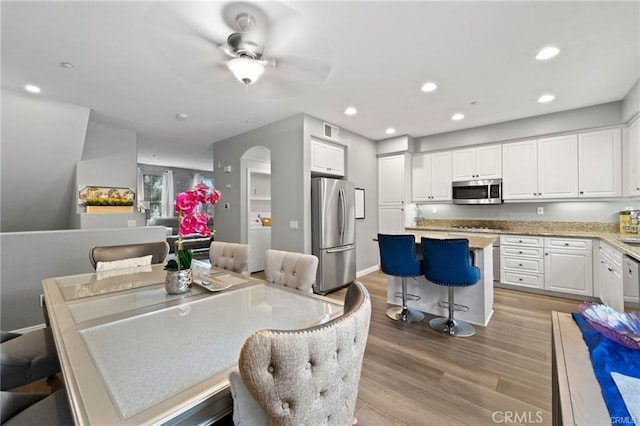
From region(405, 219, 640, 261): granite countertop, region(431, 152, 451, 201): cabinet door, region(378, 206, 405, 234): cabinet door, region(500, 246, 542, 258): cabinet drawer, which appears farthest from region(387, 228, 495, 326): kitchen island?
region(431, 152, 451, 201): cabinet door

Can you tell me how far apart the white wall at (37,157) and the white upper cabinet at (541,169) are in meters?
6.35

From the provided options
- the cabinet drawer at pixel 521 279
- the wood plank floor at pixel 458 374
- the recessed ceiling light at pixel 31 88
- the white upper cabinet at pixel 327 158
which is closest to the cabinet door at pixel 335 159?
the white upper cabinet at pixel 327 158

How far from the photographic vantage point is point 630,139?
3.31 m

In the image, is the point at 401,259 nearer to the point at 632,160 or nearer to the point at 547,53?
the point at 547,53

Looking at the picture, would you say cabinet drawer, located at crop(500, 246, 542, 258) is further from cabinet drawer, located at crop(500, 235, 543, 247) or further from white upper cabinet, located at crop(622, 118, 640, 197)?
white upper cabinet, located at crop(622, 118, 640, 197)

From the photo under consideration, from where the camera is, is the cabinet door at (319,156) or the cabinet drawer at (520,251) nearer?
the cabinet drawer at (520,251)

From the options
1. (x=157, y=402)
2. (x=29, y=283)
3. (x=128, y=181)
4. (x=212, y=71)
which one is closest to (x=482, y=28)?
(x=212, y=71)

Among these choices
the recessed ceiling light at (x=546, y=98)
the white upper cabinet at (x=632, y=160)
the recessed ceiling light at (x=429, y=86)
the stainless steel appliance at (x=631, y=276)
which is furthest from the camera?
the recessed ceiling light at (x=546, y=98)

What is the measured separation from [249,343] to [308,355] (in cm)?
15

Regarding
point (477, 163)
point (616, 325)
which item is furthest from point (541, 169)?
point (616, 325)

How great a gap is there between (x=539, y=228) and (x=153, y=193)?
10.4 m

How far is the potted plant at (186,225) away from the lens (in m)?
1.48

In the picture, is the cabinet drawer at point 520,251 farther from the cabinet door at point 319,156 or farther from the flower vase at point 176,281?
→ the flower vase at point 176,281
